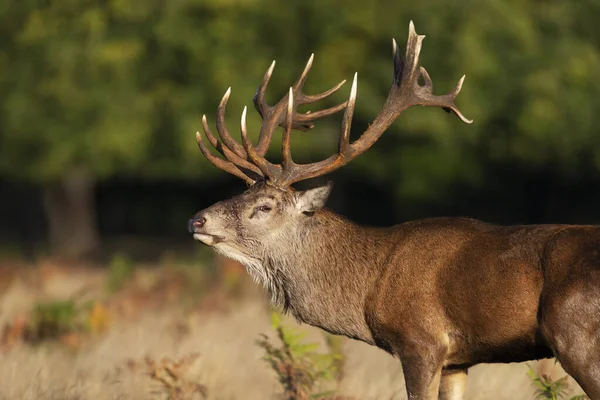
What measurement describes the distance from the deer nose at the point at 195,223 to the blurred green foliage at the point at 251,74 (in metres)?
12.8

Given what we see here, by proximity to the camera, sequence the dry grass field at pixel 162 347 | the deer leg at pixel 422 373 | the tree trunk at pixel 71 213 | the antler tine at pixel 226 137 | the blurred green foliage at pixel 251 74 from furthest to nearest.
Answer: the tree trunk at pixel 71 213
the blurred green foliage at pixel 251 74
the dry grass field at pixel 162 347
the antler tine at pixel 226 137
the deer leg at pixel 422 373

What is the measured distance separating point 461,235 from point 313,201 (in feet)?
3.28

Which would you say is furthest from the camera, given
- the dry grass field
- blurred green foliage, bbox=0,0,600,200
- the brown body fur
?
blurred green foliage, bbox=0,0,600,200

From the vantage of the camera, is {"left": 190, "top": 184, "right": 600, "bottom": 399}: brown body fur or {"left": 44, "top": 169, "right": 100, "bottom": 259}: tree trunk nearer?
{"left": 190, "top": 184, "right": 600, "bottom": 399}: brown body fur

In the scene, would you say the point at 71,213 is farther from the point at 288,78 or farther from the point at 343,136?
the point at 343,136

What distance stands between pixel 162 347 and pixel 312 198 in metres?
3.18

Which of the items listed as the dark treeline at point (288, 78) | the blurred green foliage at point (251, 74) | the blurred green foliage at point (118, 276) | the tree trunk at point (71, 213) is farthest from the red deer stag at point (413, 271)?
the tree trunk at point (71, 213)

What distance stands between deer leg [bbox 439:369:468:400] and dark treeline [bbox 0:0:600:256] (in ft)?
42.2

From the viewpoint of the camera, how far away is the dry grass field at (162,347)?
8.23m

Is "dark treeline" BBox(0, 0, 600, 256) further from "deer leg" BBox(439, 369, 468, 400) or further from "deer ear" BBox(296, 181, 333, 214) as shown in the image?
"deer leg" BBox(439, 369, 468, 400)

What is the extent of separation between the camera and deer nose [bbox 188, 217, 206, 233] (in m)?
7.28

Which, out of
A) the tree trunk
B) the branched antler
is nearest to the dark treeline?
the tree trunk

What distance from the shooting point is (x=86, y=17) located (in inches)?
827

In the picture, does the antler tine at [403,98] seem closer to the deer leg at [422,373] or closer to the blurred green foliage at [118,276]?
the deer leg at [422,373]
